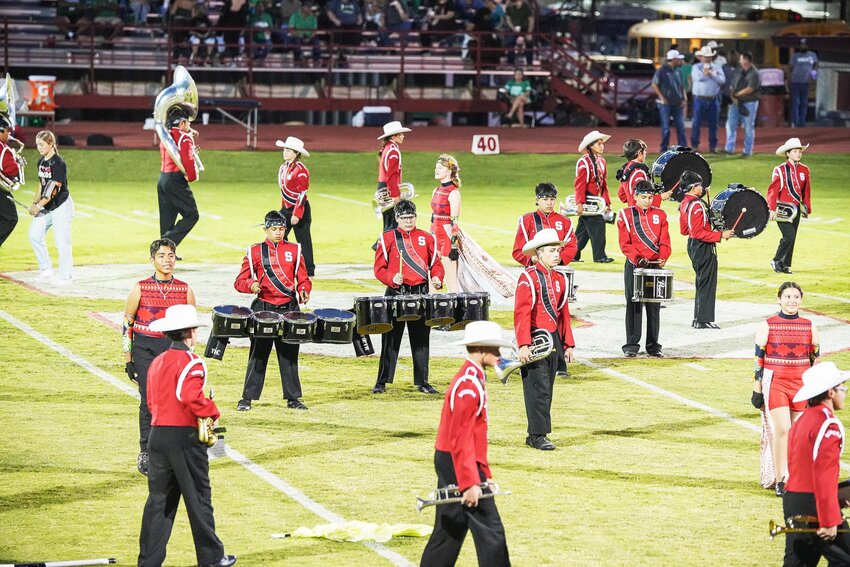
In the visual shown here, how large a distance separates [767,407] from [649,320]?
5.58 metres

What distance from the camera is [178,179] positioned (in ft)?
72.5

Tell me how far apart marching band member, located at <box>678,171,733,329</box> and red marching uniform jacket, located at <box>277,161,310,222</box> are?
5.01m

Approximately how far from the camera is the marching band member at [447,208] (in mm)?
19250

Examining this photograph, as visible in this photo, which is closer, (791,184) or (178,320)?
(178,320)

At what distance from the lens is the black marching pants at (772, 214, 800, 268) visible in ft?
74.5

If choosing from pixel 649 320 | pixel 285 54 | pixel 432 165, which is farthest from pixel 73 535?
pixel 285 54

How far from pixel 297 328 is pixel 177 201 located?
853 centimetres

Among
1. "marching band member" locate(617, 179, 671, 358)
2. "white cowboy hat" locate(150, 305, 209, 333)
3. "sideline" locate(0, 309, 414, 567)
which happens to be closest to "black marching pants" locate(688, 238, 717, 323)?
"marching band member" locate(617, 179, 671, 358)

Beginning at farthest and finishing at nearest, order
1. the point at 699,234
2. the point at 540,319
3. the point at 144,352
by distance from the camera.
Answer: the point at 699,234
the point at 540,319
the point at 144,352

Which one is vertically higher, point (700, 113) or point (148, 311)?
point (148, 311)

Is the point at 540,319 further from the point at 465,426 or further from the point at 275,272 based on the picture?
the point at 465,426

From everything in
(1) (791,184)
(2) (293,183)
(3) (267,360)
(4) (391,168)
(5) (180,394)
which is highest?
(5) (180,394)

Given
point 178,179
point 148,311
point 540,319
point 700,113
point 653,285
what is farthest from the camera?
point 700,113

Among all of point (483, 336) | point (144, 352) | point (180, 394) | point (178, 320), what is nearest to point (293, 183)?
point (144, 352)
